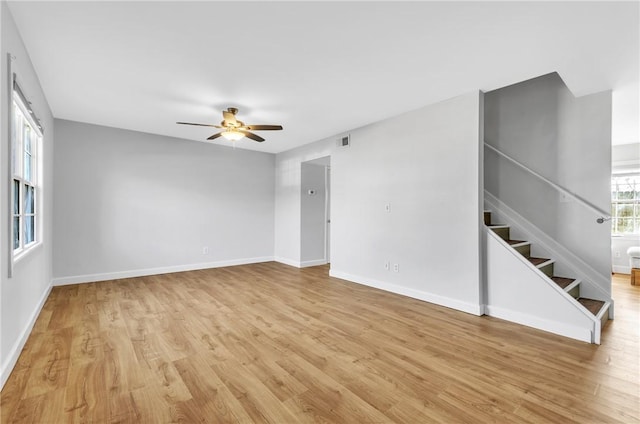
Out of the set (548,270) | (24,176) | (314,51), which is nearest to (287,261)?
(24,176)

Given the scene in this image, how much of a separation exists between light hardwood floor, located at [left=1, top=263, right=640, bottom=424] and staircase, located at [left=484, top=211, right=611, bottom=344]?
170mm

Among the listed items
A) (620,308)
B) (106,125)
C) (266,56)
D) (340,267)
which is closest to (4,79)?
(266,56)

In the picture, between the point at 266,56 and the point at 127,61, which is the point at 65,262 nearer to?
the point at 127,61

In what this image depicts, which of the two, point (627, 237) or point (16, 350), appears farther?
point (627, 237)

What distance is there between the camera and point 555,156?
379 cm

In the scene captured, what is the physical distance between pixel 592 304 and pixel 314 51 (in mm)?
4064

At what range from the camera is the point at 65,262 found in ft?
15.1

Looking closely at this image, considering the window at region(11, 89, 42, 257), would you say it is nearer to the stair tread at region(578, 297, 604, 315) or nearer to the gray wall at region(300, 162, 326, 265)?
the gray wall at region(300, 162, 326, 265)

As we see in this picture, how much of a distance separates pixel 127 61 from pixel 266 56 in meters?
1.34

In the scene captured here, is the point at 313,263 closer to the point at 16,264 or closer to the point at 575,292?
the point at 575,292

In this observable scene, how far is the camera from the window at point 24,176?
2.51 m

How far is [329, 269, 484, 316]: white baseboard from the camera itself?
3412 millimetres

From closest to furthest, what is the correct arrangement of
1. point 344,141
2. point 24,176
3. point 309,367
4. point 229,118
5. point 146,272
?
point 309,367 → point 24,176 → point 229,118 → point 344,141 → point 146,272

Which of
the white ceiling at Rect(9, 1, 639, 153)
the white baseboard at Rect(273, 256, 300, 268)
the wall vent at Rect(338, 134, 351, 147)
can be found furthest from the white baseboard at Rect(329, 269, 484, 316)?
the white ceiling at Rect(9, 1, 639, 153)
